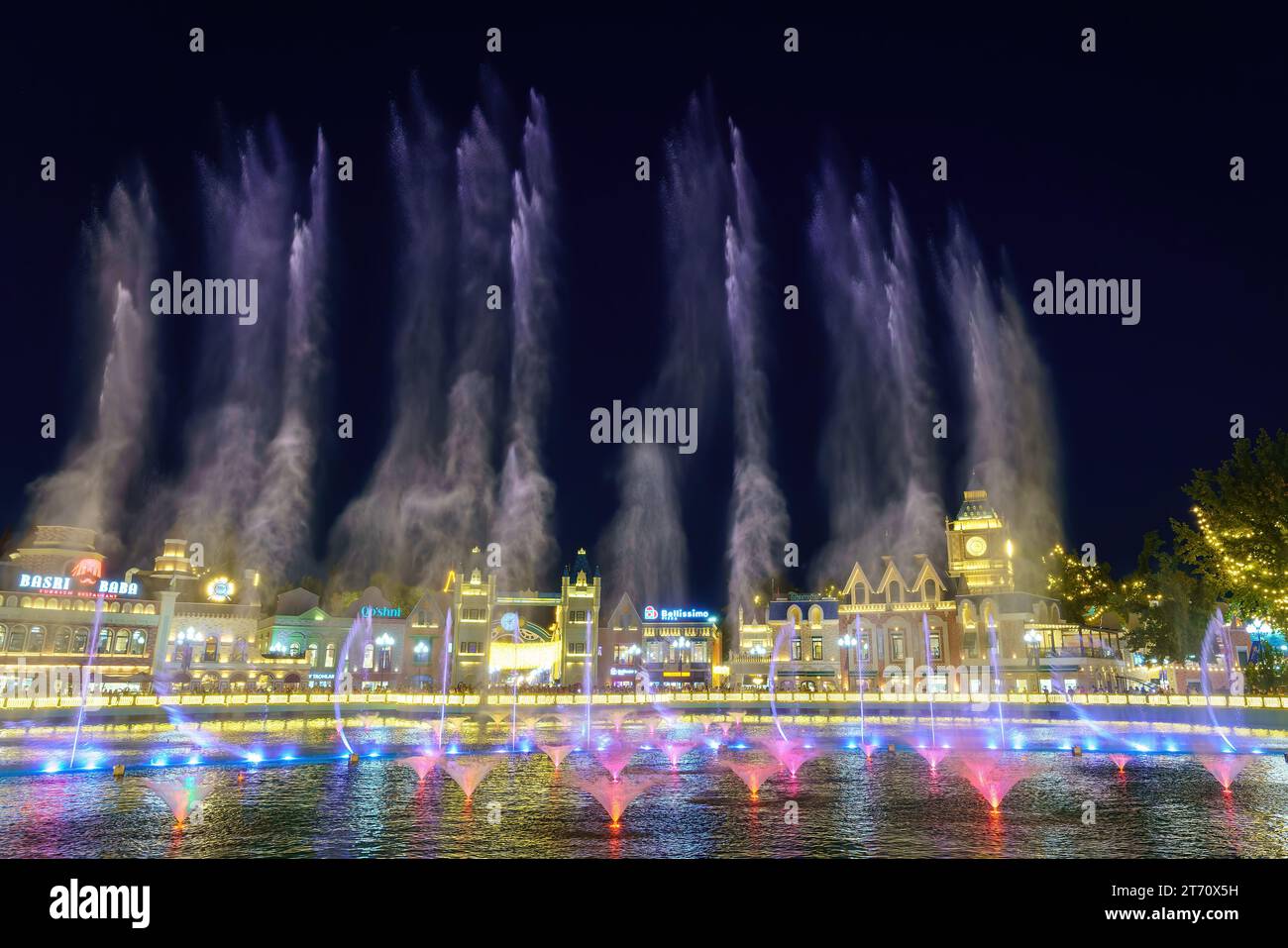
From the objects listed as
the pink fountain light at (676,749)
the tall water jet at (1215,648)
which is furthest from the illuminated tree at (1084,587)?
the pink fountain light at (676,749)

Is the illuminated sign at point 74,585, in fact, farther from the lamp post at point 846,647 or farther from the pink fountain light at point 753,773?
the lamp post at point 846,647

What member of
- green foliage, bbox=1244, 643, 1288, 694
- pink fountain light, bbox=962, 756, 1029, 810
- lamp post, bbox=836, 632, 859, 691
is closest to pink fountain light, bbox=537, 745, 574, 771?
pink fountain light, bbox=962, 756, 1029, 810

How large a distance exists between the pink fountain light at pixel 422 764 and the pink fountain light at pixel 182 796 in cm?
878

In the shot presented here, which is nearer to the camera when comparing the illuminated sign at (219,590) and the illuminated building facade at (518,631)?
the illuminated building facade at (518,631)

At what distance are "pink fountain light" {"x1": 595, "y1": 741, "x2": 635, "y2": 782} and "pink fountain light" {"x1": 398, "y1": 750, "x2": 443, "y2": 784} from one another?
8763 millimetres

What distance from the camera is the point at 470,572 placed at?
117688 millimetres

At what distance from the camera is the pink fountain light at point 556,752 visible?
149 feet

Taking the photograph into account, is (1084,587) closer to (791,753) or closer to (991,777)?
(791,753)

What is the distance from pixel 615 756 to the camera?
48375 mm

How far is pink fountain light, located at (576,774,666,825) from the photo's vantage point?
1199 inches

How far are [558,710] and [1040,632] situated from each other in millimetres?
69088

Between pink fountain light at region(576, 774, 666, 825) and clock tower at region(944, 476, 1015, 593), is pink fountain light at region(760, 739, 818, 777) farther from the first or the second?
clock tower at region(944, 476, 1015, 593)
